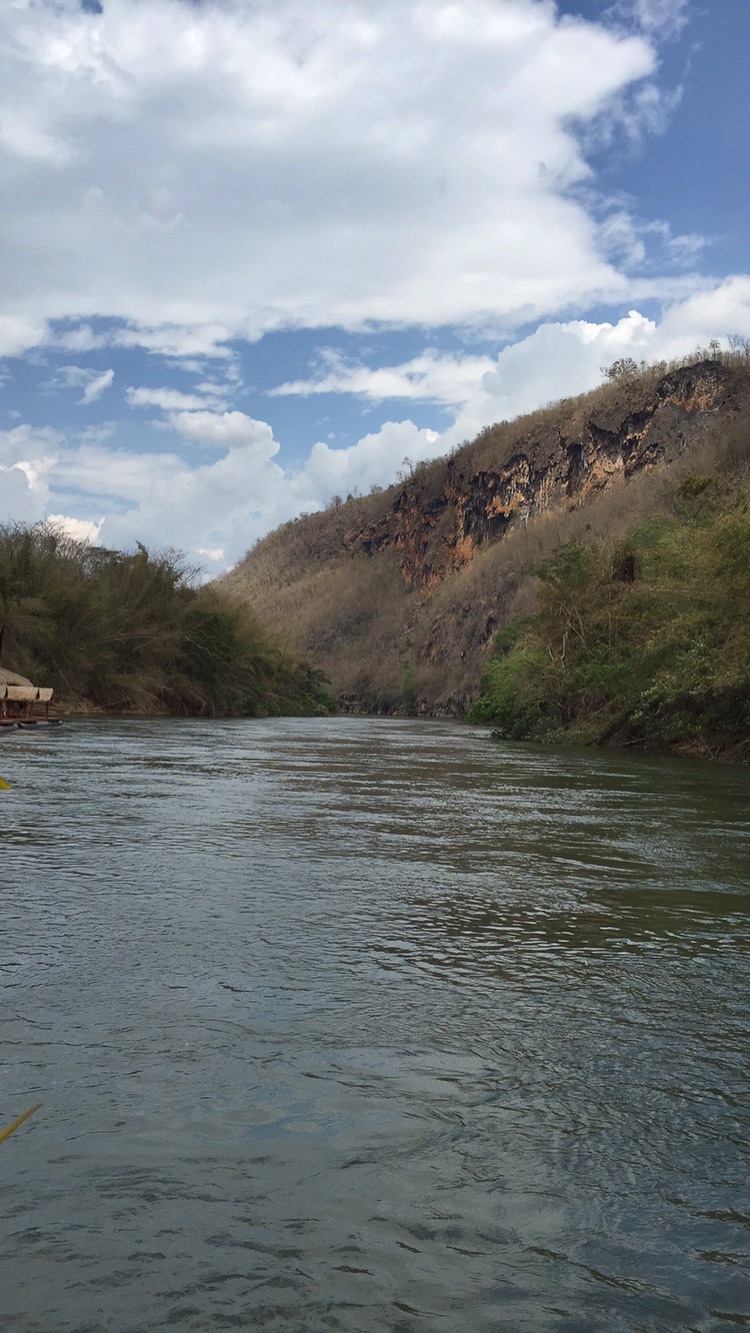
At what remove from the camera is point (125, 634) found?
52.4 m

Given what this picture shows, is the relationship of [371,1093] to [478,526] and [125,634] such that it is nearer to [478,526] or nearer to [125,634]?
[125,634]

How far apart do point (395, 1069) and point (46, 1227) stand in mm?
1411

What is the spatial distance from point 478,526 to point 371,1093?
14022 cm

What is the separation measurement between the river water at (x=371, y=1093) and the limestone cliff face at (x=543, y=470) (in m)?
103

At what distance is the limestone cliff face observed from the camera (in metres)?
112

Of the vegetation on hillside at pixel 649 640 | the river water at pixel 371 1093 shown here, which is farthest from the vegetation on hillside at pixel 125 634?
the river water at pixel 371 1093

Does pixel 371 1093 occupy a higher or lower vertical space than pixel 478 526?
lower

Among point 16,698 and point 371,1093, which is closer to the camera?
point 371,1093

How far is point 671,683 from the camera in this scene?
79.7ft

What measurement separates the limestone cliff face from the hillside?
0.57ft

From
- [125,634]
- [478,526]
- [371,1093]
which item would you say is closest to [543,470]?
[478,526]

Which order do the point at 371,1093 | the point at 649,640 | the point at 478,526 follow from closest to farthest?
1. the point at 371,1093
2. the point at 649,640
3. the point at 478,526

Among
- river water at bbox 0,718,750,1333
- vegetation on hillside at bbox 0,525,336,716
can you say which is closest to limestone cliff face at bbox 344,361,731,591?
vegetation on hillside at bbox 0,525,336,716

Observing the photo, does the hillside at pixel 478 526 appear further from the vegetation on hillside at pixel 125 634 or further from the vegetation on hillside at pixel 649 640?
the vegetation on hillside at pixel 649 640
